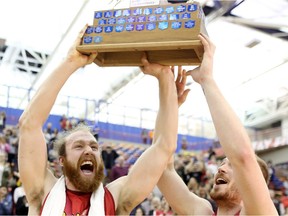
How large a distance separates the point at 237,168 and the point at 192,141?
61.4 ft

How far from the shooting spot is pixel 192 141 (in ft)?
68.0

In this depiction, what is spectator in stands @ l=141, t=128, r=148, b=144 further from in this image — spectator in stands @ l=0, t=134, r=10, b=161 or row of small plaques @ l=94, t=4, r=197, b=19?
row of small plaques @ l=94, t=4, r=197, b=19

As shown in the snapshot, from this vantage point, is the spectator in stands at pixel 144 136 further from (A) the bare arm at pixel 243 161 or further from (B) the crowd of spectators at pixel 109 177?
(A) the bare arm at pixel 243 161

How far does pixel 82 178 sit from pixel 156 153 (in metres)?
0.45

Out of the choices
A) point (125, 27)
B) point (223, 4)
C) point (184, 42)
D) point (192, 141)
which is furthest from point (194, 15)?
point (192, 141)

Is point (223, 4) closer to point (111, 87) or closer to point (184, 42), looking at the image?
point (111, 87)

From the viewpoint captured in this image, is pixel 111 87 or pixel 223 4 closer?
pixel 223 4

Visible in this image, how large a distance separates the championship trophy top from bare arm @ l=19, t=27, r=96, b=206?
0.16 metres

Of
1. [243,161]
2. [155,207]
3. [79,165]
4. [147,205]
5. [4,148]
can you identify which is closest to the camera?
[243,161]

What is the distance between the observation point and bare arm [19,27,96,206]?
2738 mm

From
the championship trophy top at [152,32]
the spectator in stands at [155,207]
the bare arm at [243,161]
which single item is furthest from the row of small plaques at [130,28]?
the spectator in stands at [155,207]

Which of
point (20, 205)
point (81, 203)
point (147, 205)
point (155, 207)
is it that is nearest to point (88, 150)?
point (81, 203)

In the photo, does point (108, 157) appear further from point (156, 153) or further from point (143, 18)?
point (143, 18)

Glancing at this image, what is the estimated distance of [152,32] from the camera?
105 inches
